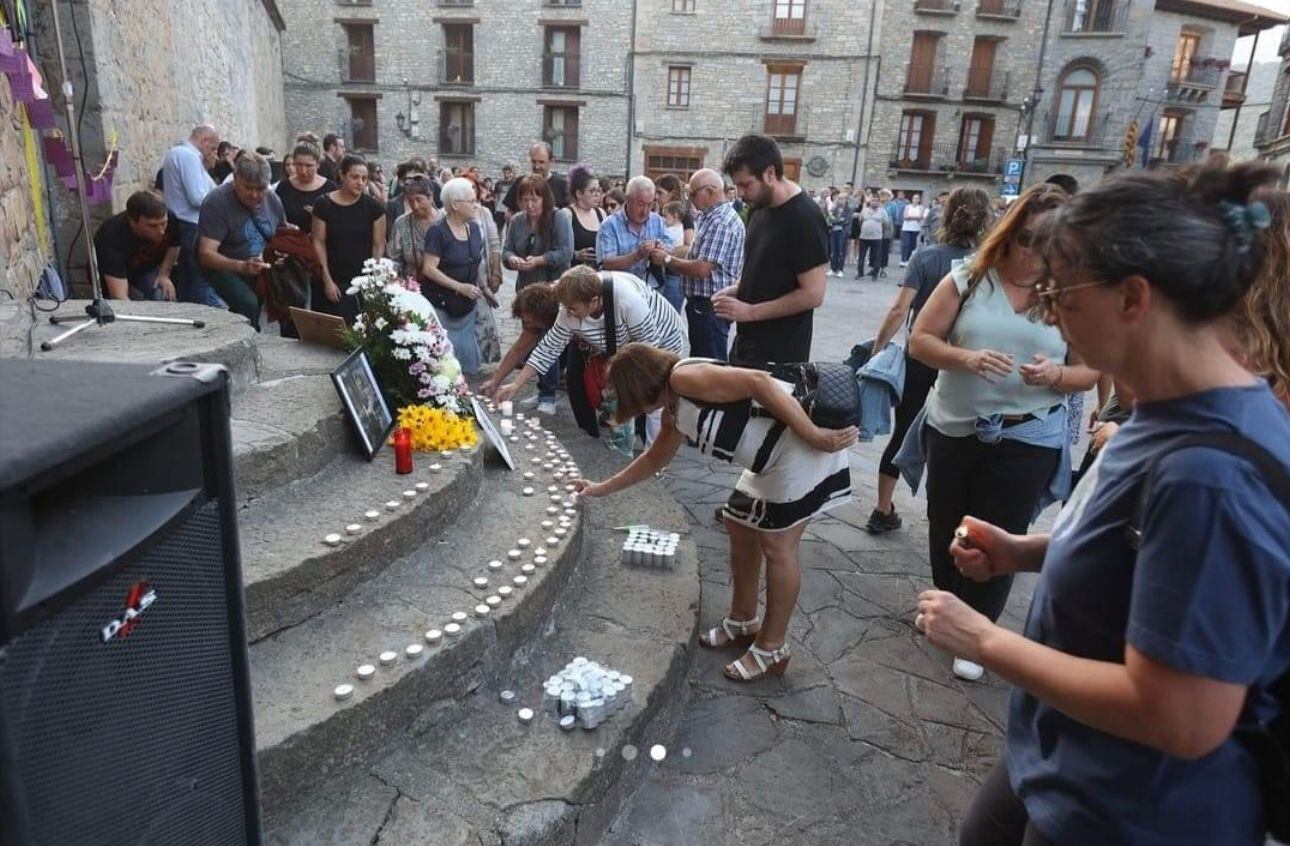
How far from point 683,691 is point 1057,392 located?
6.10ft

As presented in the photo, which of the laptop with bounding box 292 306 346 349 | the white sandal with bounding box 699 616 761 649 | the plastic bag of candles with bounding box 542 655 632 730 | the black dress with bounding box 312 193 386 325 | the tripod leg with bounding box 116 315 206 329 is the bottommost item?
the white sandal with bounding box 699 616 761 649

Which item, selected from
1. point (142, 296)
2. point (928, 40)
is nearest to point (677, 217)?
point (142, 296)

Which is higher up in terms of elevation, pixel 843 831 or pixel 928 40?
pixel 928 40

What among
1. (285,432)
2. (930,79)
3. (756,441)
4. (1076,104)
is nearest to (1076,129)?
(1076,104)

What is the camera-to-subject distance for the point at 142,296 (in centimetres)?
560

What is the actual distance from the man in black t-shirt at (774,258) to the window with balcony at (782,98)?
26.7m

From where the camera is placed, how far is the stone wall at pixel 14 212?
13.4 feet

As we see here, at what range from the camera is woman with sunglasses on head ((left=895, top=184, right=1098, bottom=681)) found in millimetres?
2936

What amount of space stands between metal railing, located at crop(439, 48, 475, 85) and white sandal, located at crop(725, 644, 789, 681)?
101ft

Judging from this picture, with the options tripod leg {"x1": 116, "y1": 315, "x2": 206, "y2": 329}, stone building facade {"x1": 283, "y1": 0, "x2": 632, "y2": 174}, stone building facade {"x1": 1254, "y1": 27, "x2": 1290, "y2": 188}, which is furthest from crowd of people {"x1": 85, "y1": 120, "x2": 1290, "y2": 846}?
stone building facade {"x1": 1254, "y1": 27, "x2": 1290, "y2": 188}

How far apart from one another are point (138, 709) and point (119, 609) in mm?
170

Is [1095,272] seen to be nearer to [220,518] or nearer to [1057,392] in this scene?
[220,518]

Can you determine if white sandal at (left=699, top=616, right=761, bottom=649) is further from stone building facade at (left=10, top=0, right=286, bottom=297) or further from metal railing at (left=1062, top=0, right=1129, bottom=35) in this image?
metal railing at (left=1062, top=0, right=1129, bottom=35)

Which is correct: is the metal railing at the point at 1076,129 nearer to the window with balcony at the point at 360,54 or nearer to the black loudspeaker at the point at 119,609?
the window with balcony at the point at 360,54
